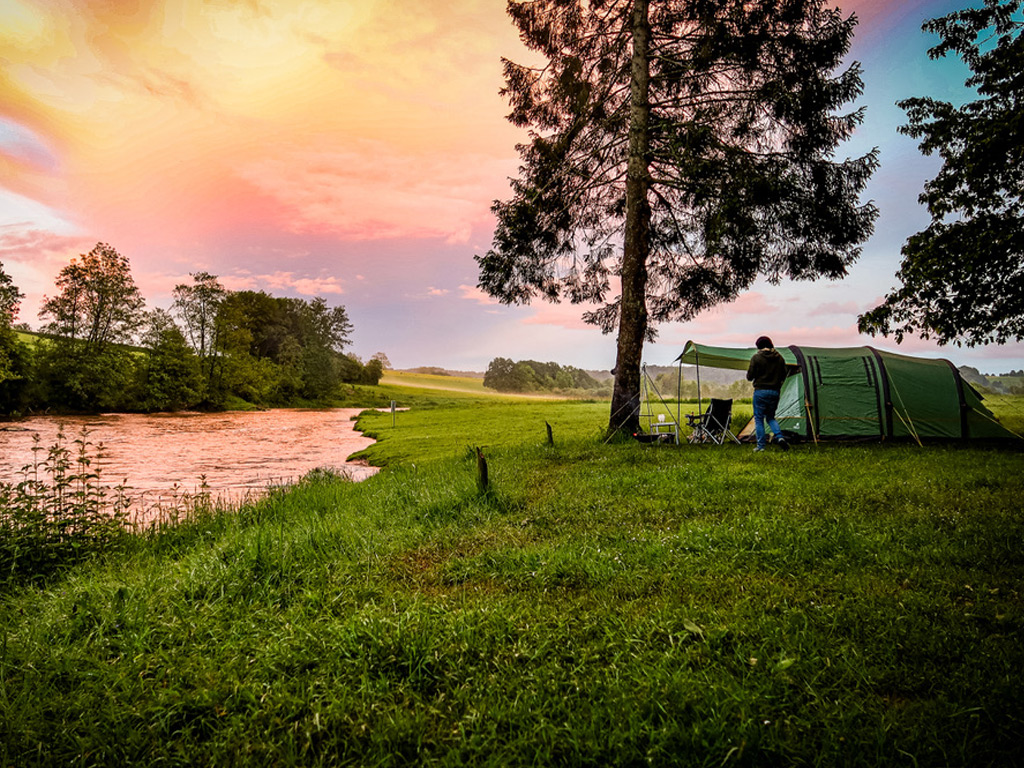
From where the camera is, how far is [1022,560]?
3.98m

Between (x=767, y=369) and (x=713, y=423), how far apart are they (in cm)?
306

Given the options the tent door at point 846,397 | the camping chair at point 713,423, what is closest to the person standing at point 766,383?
the camping chair at point 713,423

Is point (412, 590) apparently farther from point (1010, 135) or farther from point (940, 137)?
point (940, 137)

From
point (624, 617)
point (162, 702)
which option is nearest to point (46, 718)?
point (162, 702)

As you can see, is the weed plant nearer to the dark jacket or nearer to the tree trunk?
the tree trunk

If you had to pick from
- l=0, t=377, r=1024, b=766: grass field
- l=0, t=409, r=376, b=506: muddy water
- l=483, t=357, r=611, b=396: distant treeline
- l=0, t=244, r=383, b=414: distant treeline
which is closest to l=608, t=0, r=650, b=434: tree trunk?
l=0, t=377, r=1024, b=766: grass field

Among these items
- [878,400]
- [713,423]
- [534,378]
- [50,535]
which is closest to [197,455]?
[50,535]

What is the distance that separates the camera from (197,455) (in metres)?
16.6

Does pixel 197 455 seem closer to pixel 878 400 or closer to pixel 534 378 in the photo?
pixel 878 400

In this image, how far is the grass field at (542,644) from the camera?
2195 millimetres

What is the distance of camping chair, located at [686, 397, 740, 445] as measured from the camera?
1283 cm

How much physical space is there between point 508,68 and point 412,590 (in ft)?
49.0

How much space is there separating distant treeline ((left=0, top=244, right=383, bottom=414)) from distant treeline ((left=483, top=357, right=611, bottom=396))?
42.5 meters

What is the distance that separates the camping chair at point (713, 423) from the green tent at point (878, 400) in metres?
1.52
